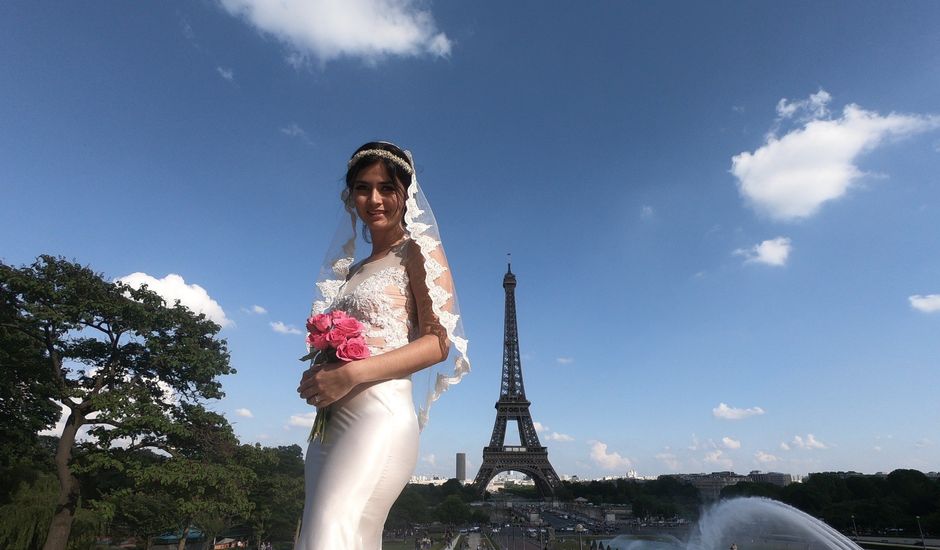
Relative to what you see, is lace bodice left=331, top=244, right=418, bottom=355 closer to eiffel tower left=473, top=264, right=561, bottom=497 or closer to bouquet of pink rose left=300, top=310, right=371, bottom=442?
bouquet of pink rose left=300, top=310, right=371, bottom=442

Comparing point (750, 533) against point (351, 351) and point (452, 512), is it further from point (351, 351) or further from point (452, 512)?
point (351, 351)

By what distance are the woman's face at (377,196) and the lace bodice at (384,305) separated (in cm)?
25

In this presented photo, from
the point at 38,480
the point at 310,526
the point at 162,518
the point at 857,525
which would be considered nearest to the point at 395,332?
the point at 310,526

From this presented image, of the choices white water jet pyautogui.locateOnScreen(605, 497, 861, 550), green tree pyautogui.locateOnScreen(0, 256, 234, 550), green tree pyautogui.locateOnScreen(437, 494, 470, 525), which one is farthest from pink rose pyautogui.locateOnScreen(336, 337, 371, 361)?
green tree pyautogui.locateOnScreen(437, 494, 470, 525)

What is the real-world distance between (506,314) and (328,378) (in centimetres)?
7023

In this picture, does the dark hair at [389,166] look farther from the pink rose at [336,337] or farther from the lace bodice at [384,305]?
the pink rose at [336,337]

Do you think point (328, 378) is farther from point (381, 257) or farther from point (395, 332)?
point (381, 257)

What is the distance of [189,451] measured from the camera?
1605cm

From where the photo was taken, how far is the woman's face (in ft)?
10.6

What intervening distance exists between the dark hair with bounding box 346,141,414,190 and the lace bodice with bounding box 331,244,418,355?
0.43 meters

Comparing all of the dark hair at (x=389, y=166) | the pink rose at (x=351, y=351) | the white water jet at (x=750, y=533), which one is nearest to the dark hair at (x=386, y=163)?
the dark hair at (x=389, y=166)

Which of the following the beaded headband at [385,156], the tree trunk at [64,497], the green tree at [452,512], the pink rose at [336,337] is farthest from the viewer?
the green tree at [452,512]

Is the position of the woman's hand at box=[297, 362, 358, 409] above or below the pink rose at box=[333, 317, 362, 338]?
below

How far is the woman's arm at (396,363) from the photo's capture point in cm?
250
